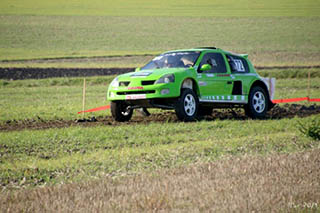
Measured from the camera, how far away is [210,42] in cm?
6000

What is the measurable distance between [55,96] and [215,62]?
31.6ft

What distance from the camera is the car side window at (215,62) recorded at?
1417 cm

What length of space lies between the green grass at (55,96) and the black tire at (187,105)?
3.17m

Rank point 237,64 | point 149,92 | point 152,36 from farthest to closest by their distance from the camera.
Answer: point 152,36 → point 237,64 → point 149,92

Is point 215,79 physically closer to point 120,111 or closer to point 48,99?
point 120,111

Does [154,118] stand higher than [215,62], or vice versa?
[215,62]

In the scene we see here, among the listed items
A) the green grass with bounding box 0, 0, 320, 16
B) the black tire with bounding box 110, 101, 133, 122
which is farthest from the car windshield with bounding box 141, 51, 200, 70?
the green grass with bounding box 0, 0, 320, 16

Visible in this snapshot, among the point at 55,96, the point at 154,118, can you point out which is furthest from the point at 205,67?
the point at 55,96

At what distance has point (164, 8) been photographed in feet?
290

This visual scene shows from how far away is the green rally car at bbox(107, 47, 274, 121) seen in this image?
1292 cm

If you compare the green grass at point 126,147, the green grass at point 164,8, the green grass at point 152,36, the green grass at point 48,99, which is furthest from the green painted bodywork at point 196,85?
the green grass at point 164,8

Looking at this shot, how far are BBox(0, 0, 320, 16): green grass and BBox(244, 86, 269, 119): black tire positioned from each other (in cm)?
6801

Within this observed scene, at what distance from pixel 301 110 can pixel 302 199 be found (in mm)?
10921

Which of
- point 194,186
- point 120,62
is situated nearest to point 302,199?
point 194,186
